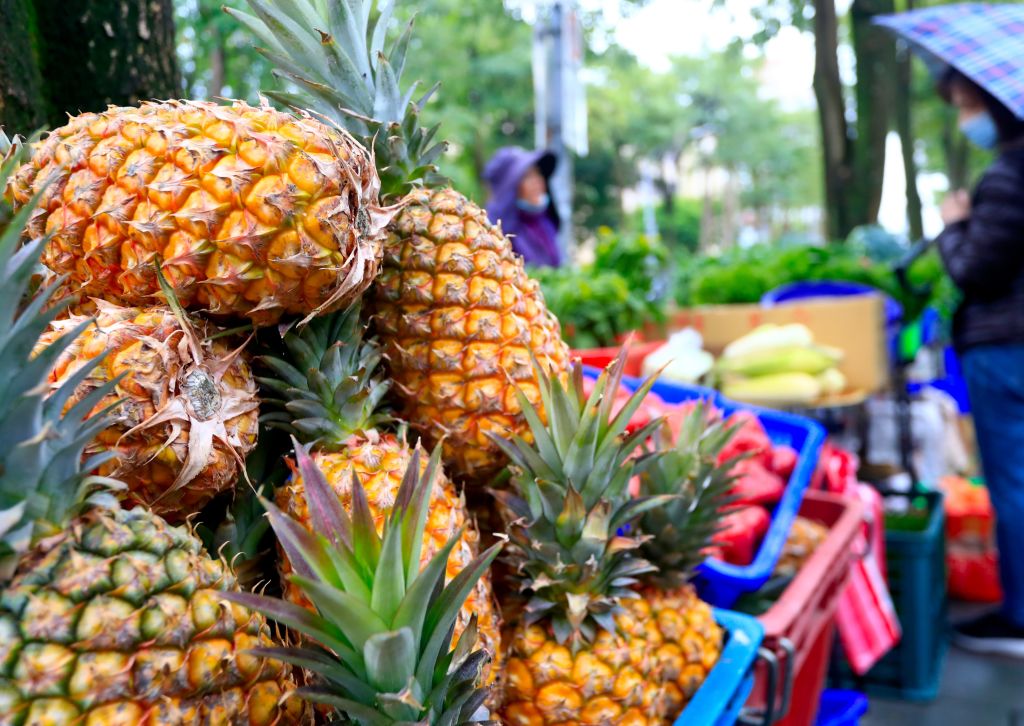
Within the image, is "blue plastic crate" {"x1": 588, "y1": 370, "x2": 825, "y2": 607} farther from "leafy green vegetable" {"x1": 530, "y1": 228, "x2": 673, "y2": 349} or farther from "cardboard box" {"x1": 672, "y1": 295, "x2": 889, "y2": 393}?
"cardboard box" {"x1": 672, "y1": 295, "x2": 889, "y2": 393}

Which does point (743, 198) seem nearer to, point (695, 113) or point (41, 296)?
point (695, 113)

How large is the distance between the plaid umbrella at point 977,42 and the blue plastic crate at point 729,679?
3236 mm

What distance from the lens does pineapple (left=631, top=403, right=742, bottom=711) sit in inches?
70.7

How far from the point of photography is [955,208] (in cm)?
462

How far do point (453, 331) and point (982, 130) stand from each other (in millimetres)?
4234

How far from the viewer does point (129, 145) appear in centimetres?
128

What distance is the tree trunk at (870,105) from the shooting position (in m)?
11.3

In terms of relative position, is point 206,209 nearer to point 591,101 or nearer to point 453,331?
point 453,331

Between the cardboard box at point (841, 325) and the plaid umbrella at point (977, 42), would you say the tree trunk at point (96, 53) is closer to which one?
the cardboard box at point (841, 325)

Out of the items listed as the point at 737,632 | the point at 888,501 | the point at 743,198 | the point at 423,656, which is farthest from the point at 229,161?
the point at 743,198

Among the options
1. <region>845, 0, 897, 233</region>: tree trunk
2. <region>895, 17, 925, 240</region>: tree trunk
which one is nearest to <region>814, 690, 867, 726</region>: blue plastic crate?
<region>845, 0, 897, 233</region>: tree trunk

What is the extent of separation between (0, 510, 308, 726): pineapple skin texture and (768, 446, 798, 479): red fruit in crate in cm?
219

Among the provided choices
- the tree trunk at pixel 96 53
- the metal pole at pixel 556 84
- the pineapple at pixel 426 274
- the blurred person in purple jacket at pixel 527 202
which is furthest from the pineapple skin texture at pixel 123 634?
the metal pole at pixel 556 84

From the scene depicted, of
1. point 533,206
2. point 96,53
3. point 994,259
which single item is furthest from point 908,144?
point 96,53
